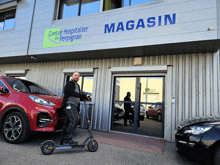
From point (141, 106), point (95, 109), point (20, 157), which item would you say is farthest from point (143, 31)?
point (20, 157)

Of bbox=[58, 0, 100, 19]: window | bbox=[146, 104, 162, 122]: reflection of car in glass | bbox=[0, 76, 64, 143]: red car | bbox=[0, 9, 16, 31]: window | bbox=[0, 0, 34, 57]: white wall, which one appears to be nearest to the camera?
bbox=[0, 76, 64, 143]: red car

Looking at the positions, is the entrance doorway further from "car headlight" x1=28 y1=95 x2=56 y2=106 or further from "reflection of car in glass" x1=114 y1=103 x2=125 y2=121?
"car headlight" x1=28 y1=95 x2=56 y2=106

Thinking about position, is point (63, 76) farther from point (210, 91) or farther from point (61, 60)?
point (210, 91)

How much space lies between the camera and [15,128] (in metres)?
3.60

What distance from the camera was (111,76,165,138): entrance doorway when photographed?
546 cm

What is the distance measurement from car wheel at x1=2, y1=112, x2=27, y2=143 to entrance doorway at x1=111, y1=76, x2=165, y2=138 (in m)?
3.34

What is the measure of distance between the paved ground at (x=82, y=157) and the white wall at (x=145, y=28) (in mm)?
3155

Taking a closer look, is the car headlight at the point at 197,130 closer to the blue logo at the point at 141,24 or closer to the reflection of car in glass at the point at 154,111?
the reflection of car in glass at the point at 154,111

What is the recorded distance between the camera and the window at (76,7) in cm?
653

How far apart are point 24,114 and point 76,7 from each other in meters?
5.39

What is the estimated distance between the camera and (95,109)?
6.23 meters

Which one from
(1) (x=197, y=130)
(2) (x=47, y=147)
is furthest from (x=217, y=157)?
(2) (x=47, y=147)

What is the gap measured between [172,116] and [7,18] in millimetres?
9775

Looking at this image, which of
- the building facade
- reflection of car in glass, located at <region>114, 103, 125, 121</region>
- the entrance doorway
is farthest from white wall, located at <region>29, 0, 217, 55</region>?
reflection of car in glass, located at <region>114, 103, 125, 121</region>
